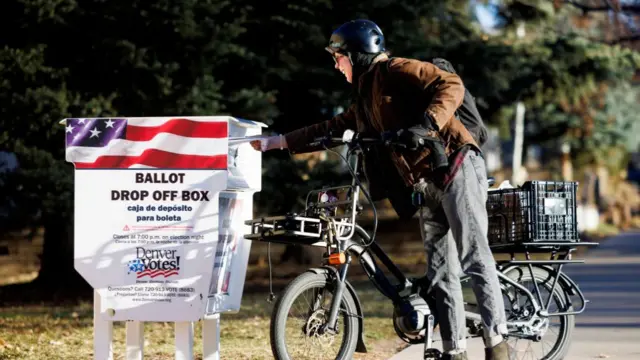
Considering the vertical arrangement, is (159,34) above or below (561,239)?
above

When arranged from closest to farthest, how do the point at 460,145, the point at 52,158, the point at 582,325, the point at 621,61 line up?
the point at 460,145, the point at 582,325, the point at 52,158, the point at 621,61

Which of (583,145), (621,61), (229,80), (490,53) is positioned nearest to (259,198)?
(229,80)

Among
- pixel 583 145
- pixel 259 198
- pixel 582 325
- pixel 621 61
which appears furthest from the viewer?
pixel 583 145

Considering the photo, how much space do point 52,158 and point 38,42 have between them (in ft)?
4.45

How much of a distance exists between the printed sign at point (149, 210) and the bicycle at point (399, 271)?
1.17 feet

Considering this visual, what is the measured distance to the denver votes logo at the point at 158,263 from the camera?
20.1 feet

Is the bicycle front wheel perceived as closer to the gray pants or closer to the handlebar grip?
the gray pants

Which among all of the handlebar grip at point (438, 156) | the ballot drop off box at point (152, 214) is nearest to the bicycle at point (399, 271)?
the handlebar grip at point (438, 156)

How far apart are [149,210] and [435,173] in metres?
1.58

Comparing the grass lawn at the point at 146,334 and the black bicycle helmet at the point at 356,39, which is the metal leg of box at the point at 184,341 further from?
the black bicycle helmet at the point at 356,39

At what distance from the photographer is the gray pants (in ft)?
19.4

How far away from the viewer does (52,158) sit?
38.9 feet

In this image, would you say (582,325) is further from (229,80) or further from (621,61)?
(621,61)

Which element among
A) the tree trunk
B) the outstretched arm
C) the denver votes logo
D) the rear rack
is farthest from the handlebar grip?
the tree trunk
